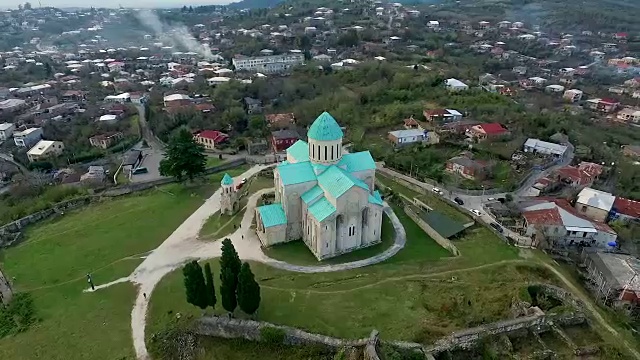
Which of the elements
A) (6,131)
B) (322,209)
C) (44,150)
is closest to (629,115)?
(322,209)

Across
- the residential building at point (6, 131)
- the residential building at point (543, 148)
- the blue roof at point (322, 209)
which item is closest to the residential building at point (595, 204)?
the residential building at point (543, 148)

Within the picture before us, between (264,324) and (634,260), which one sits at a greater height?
(264,324)

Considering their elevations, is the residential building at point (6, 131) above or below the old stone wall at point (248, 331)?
below

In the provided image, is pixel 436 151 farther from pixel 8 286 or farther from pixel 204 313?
pixel 8 286

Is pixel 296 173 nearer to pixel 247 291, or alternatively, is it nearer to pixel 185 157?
pixel 247 291

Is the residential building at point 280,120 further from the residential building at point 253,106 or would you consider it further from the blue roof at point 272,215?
the blue roof at point 272,215

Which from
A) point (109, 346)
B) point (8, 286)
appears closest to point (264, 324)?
point (109, 346)
